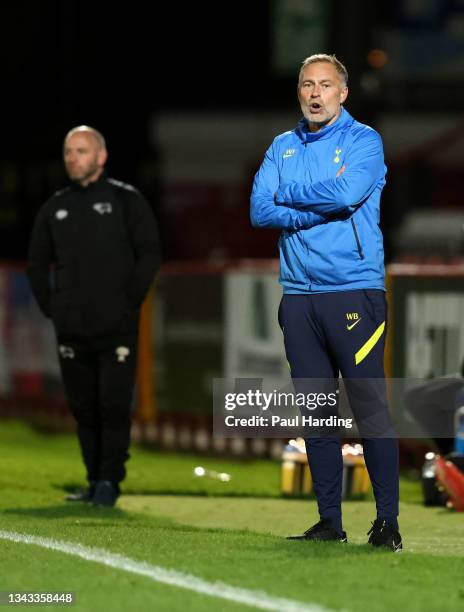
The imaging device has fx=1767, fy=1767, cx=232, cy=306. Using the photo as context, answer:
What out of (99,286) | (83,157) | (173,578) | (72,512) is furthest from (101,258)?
(173,578)

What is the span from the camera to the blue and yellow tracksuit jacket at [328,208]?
24.6ft

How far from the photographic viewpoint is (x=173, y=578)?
6.70 m

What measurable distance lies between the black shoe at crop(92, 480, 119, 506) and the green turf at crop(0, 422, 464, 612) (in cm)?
12

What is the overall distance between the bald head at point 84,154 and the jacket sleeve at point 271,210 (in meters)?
2.08

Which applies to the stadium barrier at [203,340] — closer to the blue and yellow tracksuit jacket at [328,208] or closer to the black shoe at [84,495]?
the black shoe at [84,495]

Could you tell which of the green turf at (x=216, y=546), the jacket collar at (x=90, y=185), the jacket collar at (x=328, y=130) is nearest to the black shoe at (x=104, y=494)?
the green turf at (x=216, y=546)

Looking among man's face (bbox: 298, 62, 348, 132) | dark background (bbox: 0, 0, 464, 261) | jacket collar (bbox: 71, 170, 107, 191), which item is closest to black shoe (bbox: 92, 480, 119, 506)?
jacket collar (bbox: 71, 170, 107, 191)

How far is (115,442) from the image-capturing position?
9.83 meters

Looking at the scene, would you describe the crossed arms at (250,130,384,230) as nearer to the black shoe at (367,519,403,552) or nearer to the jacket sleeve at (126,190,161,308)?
the black shoe at (367,519,403,552)

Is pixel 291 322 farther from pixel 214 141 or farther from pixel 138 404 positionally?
pixel 214 141

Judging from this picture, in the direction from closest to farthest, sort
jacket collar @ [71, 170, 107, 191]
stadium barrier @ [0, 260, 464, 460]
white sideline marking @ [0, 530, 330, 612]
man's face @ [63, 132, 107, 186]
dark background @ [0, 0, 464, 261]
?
1. white sideline marking @ [0, 530, 330, 612]
2. man's face @ [63, 132, 107, 186]
3. jacket collar @ [71, 170, 107, 191]
4. stadium barrier @ [0, 260, 464, 460]
5. dark background @ [0, 0, 464, 261]

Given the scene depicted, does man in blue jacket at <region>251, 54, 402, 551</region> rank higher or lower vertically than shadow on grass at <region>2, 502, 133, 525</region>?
higher

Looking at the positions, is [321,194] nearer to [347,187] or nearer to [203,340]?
[347,187]

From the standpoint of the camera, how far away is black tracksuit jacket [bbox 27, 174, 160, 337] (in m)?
9.70
